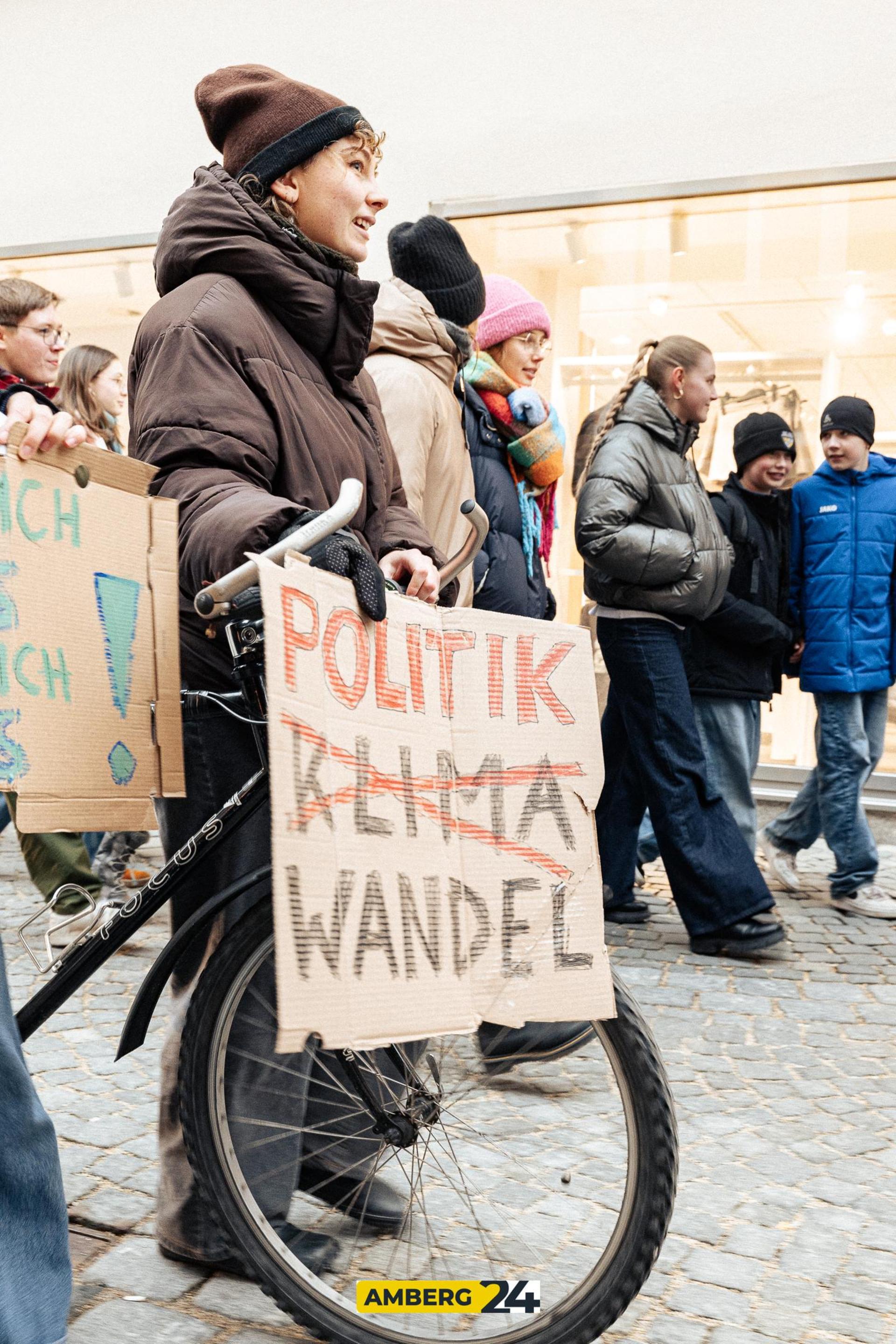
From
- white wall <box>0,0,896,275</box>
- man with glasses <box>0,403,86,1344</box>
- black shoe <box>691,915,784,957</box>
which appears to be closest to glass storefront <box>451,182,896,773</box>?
white wall <box>0,0,896,275</box>

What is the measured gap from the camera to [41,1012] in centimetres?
234

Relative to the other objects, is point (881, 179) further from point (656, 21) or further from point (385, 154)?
point (385, 154)

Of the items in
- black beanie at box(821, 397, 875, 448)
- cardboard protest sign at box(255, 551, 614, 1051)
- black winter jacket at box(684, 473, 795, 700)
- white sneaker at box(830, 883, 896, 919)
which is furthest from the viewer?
black beanie at box(821, 397, 875, 448)

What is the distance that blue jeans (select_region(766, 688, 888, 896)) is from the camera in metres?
5.95

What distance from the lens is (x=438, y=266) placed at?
413cm

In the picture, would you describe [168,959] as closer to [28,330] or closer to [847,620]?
[28,330]

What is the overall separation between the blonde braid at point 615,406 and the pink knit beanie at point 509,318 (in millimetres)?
535

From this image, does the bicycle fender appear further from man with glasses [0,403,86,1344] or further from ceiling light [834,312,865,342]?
ceiling light [834,312,865,342]

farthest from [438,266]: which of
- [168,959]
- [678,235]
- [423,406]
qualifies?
[678,235]

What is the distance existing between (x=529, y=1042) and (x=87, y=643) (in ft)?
3.33

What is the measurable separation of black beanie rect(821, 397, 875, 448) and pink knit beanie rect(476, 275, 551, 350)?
74.1 inches

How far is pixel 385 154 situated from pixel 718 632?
4.63 meters

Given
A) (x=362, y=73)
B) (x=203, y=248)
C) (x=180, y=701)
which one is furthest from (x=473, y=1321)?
(x=362, y=73)

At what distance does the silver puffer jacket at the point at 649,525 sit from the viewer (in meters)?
5.01
